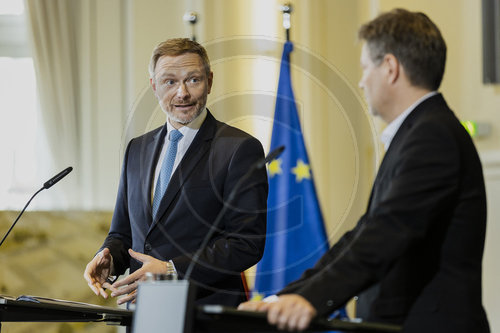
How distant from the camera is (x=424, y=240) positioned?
195cm

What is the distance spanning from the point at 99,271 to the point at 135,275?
0.31 m

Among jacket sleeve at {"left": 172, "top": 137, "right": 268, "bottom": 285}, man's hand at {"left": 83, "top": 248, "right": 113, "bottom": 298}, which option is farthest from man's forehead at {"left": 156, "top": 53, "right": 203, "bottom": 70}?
man's hand at {"left": 83, "top": 248, "right": 113, "bottom": 298}

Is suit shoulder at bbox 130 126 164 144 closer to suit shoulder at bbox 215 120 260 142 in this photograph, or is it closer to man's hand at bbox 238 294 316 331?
suit shoulder at bbox 215 120 260 142

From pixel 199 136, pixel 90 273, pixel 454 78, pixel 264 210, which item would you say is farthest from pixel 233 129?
pixel 454 78

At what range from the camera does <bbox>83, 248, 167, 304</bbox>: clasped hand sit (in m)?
2.43


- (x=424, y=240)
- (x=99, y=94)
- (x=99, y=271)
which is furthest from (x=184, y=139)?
(x=99, y=94)

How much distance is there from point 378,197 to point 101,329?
3469mm

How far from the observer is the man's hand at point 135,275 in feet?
7.94

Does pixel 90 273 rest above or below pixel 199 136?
below

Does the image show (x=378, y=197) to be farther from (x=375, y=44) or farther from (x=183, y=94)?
(x=183, y=94)

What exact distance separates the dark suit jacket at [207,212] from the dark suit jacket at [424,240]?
56 centimetres

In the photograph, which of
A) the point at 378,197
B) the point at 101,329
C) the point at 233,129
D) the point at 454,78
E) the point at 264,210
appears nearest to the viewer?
the point at 378,197

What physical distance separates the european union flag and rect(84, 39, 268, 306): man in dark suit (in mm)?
1267

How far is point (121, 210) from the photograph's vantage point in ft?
9.55
